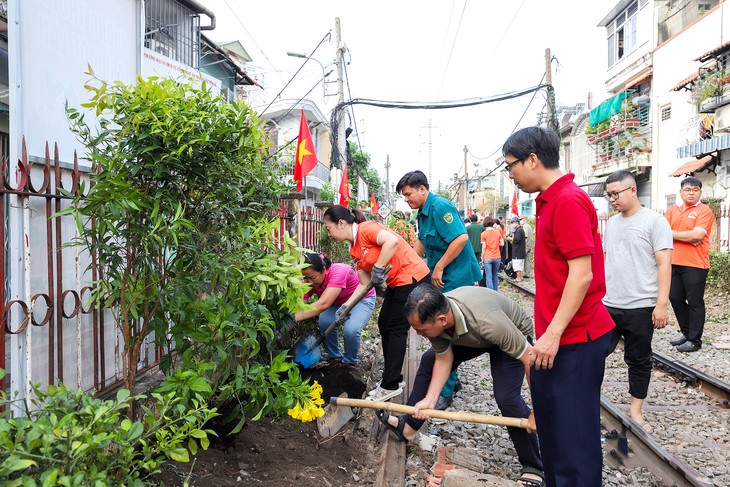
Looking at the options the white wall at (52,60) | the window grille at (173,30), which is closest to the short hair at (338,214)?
the white wall at (52,60)

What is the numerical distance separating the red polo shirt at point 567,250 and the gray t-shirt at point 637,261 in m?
1.81

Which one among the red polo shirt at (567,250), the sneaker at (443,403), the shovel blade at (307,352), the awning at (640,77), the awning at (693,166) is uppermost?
the awning at (640,77)

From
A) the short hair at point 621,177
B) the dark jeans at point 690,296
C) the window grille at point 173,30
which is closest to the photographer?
the short hair at point 621,177

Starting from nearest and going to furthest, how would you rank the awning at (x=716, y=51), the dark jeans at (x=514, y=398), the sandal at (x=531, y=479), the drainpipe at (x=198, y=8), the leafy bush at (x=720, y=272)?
the sandal at (x=531, y=479)
the dark jeans at (x=514, y=398)
the leafy bush at (x=720, y=272)
the drainpipe at (x=198, y=8)
the awning at (x=716, y=51)

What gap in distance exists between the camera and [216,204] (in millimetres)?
2727

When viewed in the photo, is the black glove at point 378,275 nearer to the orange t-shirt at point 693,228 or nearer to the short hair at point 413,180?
the short hair at point 413,180

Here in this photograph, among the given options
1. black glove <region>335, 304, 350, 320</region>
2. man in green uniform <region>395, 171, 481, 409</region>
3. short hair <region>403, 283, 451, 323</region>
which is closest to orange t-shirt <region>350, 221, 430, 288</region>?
man in green uniform <region>395, 171, 481, 409</region>

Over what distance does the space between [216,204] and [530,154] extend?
150 cm

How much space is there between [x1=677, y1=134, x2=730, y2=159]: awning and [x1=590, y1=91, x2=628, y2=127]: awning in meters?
7.51

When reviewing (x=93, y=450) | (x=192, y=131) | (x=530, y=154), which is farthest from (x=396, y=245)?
(x=93, y=450)

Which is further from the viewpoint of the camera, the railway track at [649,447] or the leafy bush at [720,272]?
the leafy bush at [720,272]

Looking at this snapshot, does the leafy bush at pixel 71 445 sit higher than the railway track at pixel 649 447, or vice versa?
the leafy bush at pixel 71 445

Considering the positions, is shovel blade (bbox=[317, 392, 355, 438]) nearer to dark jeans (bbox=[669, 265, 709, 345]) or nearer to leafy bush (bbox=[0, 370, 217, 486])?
leafy bush (bbox=[0, 370, 217, 486])

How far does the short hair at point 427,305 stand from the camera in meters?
3.22
